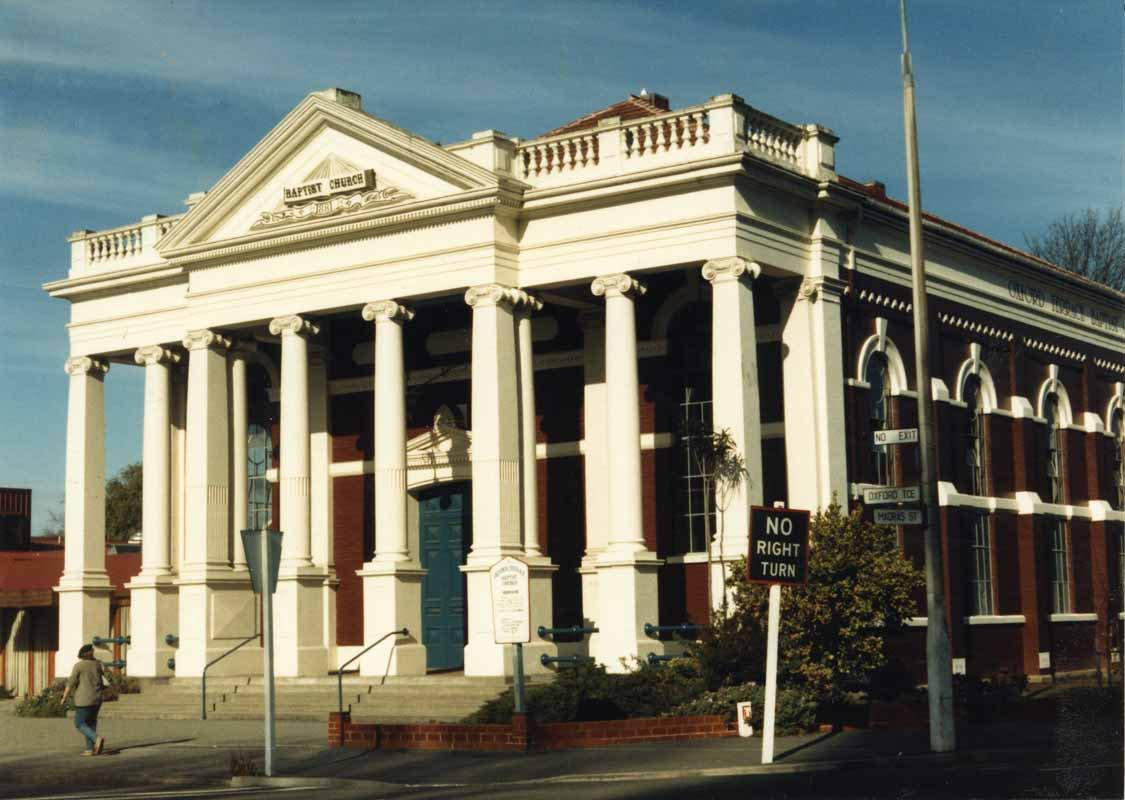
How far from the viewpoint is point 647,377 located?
3055 cm

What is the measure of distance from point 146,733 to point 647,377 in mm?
10324

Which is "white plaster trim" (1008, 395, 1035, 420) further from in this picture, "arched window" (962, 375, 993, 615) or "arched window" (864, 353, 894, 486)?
"arched window" (864, 353, 894, 486)

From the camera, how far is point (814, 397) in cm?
2802

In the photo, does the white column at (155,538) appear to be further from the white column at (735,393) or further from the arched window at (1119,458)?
the arched window at (1119,458)

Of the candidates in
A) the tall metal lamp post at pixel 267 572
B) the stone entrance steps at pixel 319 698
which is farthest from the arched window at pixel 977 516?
the tall metal lamp post at pixel 267 572

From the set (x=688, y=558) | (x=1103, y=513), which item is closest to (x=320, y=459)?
(x=688, y=558)

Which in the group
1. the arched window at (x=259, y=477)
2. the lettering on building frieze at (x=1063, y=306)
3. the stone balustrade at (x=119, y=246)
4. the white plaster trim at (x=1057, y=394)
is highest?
the stone balustrade at (x=119, y=246)

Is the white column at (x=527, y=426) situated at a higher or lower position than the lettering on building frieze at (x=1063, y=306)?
lower

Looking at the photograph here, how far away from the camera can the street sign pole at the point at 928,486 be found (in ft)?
63.1

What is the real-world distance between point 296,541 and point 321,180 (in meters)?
6.20

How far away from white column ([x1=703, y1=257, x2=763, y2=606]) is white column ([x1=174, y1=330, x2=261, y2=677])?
9636mm

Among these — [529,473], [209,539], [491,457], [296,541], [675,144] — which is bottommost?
[296,541]

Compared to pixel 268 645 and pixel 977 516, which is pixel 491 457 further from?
pixel 977 516

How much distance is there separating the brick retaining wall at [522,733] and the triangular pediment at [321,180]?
32.9 ft
